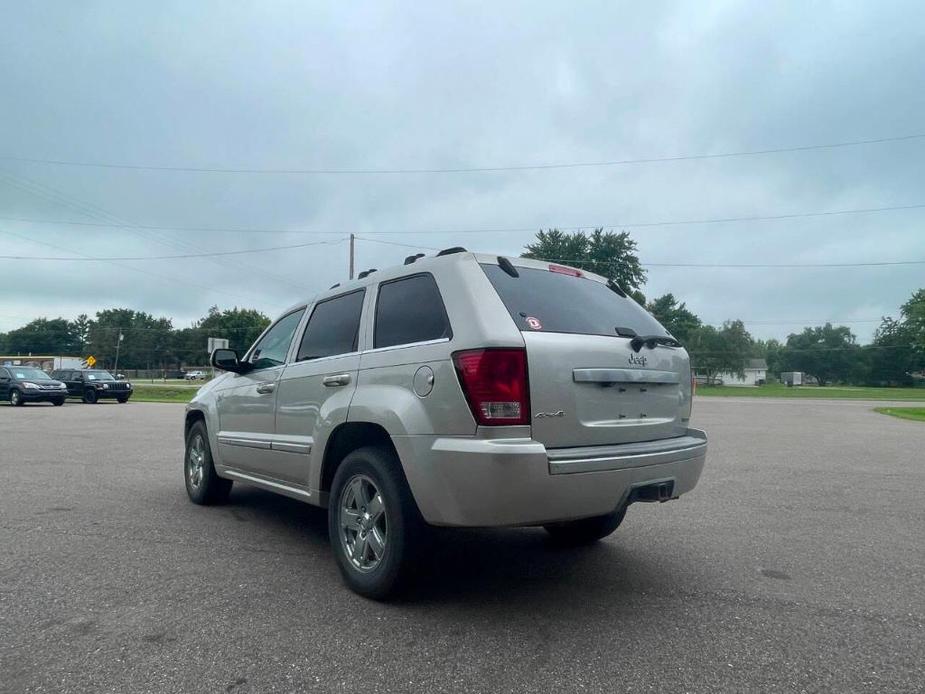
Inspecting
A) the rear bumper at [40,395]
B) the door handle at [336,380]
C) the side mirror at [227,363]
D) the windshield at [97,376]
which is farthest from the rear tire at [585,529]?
the windshield at [97,376]

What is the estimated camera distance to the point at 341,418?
3.95 meters

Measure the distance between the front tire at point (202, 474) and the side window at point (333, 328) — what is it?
1.88 metres

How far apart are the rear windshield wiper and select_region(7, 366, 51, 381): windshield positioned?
1081 inches

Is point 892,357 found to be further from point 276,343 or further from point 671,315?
point 276,343

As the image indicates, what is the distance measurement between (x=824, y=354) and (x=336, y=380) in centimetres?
13935

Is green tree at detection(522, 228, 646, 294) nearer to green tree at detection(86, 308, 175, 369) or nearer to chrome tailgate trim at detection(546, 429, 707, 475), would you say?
chrome tailgate trim at detection(546, 429, 707, 475)

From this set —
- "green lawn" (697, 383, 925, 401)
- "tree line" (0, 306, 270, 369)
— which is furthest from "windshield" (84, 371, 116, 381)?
"tree line" (0, 306, 270, 369)

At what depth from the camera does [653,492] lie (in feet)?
12.0

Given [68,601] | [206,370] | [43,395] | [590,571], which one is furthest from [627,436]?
[206,370]

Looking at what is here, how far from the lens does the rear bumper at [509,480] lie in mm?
3123

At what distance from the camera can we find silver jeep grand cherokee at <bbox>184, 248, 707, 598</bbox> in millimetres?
3213

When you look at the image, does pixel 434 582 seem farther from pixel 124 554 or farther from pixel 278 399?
pixel 124 554

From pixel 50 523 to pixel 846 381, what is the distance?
136577 mm

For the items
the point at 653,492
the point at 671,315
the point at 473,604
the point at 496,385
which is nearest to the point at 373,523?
the point at 473,604
